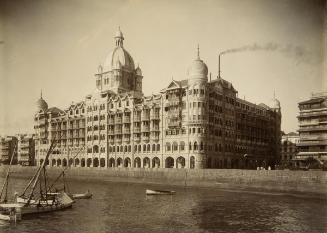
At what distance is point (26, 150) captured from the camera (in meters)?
151

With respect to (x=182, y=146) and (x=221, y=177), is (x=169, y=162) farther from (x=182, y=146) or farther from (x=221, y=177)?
(x=221, y=177)

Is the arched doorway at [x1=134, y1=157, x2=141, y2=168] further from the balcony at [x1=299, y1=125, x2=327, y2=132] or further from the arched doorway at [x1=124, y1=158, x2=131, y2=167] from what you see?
the balcony at [x1=299, y1=125, x2=327, y2=132]

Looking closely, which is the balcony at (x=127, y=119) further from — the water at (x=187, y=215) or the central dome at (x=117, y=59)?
the water at (x=187, y=215)

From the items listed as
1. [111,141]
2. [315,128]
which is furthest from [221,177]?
[111,141]

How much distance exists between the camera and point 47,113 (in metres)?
126

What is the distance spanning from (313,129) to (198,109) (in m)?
22.2

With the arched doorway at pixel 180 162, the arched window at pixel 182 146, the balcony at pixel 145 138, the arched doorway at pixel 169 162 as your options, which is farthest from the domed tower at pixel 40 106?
the arched window at pixel 182 146

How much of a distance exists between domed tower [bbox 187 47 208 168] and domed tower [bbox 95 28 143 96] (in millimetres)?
32744

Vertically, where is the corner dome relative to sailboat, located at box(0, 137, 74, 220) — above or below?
above

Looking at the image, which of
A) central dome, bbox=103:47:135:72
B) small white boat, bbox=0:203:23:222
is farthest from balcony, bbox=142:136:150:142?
small white boat, bbox=0:203:23:222

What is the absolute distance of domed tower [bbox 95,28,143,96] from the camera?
116438mm

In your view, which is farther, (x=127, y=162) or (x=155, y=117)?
(x=127, y=162)

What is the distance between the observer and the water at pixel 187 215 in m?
34.4

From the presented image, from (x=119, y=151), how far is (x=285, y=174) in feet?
171
